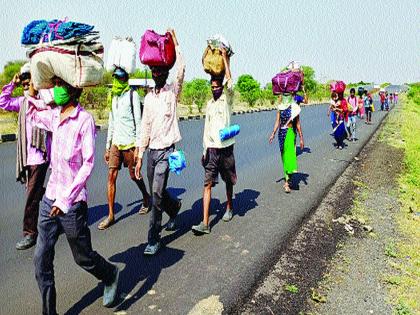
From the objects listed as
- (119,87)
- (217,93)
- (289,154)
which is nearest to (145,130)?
(119,87)

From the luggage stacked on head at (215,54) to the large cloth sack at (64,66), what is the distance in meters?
2.08

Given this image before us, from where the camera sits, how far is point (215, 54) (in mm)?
4781

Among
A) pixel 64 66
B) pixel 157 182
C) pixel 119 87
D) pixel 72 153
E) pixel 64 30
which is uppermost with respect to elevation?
pixel 64 30

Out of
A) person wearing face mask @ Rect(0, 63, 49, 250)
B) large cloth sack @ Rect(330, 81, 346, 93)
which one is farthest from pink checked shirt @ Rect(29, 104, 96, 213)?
large cloth sack @ Rect(330, 81, 346, 93)

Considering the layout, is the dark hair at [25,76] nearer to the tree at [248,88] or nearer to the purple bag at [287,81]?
the purple bag at [287,81]

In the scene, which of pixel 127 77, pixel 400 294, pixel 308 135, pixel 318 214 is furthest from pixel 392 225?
pixel 308 135

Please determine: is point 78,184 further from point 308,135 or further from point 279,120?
point 308,135

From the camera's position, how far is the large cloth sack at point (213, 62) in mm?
4766

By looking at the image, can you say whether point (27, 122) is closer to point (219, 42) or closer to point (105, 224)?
point (105, 224)

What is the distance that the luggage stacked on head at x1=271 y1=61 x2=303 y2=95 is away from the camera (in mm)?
6965

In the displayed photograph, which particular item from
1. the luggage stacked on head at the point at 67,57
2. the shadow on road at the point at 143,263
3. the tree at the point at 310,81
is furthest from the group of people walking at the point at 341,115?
the tree at the point at 310,81

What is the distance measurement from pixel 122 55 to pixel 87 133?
219 cm

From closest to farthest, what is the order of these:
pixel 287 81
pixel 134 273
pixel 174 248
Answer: pixel 134 273, pixel 174 248, pixel 287 81

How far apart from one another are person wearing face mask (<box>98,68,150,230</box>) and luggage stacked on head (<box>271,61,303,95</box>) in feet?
10.0
